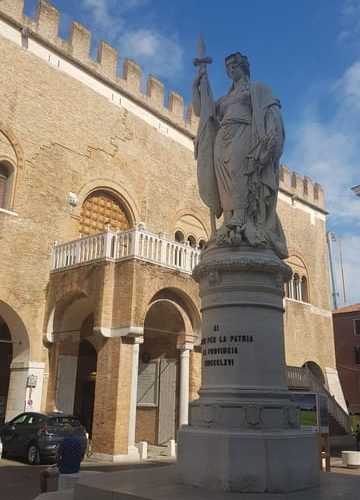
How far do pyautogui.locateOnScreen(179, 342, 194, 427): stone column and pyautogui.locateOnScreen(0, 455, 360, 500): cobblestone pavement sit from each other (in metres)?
1.40

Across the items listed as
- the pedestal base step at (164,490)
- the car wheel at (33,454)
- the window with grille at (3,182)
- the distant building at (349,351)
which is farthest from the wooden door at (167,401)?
the distant building at (349,351)

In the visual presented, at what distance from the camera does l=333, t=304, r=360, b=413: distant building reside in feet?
113

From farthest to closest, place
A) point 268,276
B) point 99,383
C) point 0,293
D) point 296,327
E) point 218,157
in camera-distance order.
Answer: point 296,327, point 0,293, point 99,383, point 218,157, point 268,276

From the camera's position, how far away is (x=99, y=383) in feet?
43.3

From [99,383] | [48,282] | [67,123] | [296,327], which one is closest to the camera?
[99,383]

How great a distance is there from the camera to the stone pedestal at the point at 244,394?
490cm

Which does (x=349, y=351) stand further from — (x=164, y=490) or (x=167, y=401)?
(x=164, y=490)

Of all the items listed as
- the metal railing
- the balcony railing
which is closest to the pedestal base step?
the balcony railing

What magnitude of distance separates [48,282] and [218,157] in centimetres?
1052

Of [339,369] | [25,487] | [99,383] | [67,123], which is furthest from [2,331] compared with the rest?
[339,369]

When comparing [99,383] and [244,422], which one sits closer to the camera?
[244,422]

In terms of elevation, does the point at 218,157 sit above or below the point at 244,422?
above

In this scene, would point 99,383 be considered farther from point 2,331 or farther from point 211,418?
point 211,418

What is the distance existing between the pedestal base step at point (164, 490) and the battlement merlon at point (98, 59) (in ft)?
49.3
